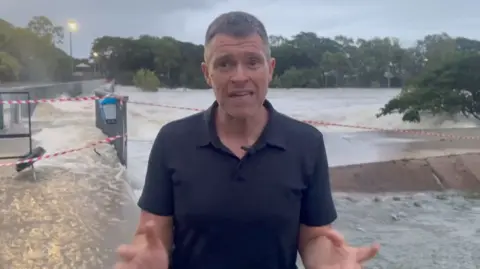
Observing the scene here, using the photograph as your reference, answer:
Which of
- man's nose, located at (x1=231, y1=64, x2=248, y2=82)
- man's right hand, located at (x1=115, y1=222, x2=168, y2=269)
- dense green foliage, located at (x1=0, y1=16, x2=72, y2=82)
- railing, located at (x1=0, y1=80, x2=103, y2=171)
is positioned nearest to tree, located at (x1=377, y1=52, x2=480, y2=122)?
railing, located at (x1=0, y1=80, x2=103, y2=171)

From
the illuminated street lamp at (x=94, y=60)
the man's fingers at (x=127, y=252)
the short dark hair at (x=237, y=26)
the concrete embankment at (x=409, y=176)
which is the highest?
the illuminated street lamp at (x=94, y=60)

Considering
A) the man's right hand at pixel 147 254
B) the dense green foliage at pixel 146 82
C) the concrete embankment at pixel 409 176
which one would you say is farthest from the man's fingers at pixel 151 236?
the dense green foliage at pixel 146 82

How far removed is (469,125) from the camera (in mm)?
24484

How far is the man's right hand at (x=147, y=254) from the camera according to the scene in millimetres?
1776

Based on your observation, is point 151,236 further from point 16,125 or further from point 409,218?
point 16,125

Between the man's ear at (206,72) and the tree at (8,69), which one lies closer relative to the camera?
the man's ear at (206,72)

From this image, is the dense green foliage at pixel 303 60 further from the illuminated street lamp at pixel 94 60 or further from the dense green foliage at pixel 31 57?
the dense green foliage at pixel 31 57

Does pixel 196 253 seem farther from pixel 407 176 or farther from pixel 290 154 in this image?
pixel 407 176

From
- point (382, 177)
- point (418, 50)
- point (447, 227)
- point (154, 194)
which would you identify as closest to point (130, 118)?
point (382, 177)

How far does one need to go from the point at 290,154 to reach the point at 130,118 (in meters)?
24.8

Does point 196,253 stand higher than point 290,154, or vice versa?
point 290,154

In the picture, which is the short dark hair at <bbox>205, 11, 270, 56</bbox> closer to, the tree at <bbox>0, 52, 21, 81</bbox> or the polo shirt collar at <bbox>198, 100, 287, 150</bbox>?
the polo shirt collar at <bbox>198, 100, 287, 150</bbox>

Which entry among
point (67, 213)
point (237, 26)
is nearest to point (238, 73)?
point (237, 26)

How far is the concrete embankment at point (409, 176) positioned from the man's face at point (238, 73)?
9171mm
